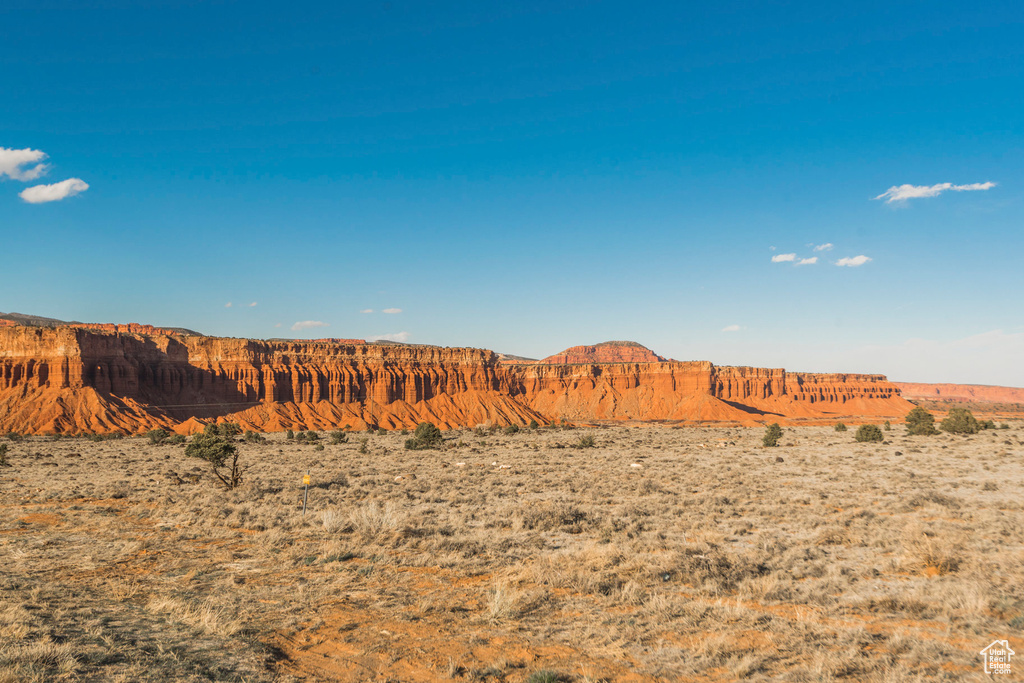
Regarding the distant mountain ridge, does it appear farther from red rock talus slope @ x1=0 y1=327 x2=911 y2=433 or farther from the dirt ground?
the dirt ground

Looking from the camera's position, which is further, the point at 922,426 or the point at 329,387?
the point at 329,387

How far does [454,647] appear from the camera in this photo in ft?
24.4

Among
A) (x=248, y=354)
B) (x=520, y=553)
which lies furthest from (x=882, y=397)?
(x=520, y=553)

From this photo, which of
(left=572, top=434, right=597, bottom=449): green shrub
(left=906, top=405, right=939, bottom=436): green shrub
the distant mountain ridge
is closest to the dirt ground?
(left=572, top=434, right=597, bottom=449): green shrub

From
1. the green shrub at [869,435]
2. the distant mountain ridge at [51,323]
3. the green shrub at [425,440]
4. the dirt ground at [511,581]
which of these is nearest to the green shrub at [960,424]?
the green shrub at [869,435]

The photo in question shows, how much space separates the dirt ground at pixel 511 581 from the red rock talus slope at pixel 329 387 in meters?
54.1

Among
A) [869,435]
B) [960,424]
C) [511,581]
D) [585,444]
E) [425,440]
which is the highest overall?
[960,424]

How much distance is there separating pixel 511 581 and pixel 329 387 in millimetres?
85574

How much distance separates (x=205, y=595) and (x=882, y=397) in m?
182

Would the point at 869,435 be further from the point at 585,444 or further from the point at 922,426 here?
the point at 585,444

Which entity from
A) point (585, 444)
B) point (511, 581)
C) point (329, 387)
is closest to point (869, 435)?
point (585, 444)

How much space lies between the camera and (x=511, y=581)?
1025cm

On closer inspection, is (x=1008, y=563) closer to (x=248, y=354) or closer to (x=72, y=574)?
(x=72, y=574)

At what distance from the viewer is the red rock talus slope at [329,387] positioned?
65.5m
